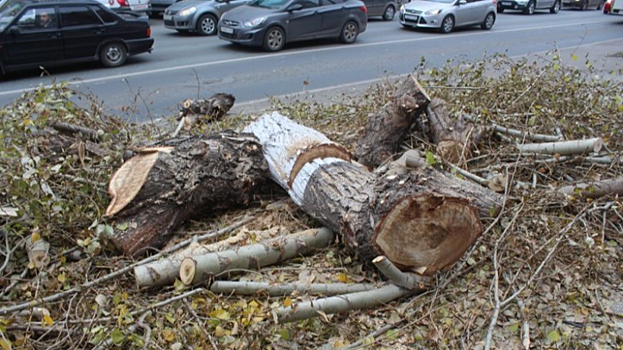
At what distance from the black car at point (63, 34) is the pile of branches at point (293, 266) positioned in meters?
6.25

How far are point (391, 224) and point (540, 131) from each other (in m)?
3.01

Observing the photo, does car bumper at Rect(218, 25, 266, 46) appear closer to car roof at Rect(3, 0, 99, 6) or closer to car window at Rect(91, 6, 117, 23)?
car window at Rect(91, 6, 117, 23)

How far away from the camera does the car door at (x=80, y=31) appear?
1180 centimetres

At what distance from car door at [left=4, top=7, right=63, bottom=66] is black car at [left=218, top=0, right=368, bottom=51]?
442cm

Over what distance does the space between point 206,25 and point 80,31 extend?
5.89 meters

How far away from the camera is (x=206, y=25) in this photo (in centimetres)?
1742

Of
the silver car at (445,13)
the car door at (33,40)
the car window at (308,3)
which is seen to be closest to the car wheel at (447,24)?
the silver car at (445,13)

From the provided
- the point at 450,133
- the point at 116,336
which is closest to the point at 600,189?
the point at 450,133

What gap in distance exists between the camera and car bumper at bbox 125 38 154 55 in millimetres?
12938

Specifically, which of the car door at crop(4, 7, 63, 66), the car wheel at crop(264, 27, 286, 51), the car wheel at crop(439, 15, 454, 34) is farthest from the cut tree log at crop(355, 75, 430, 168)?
the car wheel at crop(439, 15, 454, 34)

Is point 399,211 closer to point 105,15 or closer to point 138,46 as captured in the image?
point 105,15

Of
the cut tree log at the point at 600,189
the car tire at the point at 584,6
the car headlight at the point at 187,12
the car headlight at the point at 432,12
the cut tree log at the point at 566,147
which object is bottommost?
the car tire at the point at 584,6

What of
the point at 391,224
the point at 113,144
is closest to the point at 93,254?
the point at 113,144

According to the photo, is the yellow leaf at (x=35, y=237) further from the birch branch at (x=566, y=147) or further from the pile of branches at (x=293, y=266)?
the birch branch at (x=566, y=147)
